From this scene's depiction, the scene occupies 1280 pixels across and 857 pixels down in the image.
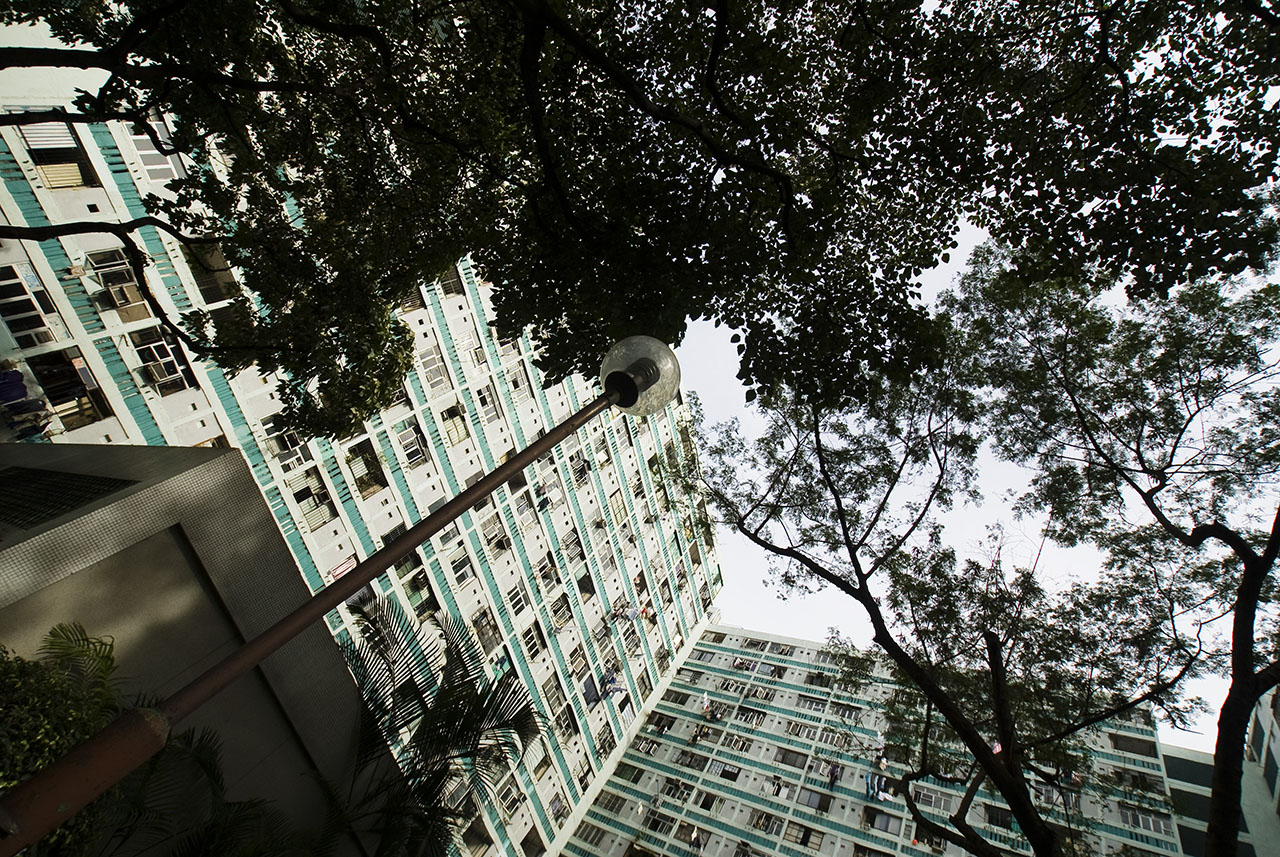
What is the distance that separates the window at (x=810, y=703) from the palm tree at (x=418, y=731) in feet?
87.2

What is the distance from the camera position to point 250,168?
25.8 feet

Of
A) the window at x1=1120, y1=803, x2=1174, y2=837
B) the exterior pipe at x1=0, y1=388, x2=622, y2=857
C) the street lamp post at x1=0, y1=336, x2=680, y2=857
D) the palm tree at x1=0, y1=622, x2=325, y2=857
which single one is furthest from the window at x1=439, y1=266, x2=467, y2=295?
the window at x1=1120, y1=803, x2=1174, y2=837

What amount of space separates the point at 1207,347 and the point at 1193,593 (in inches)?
188

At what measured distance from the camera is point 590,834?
88.3 feet

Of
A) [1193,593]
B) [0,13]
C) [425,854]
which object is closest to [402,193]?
[0,13]

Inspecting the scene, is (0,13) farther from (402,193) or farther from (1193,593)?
(1193,593)

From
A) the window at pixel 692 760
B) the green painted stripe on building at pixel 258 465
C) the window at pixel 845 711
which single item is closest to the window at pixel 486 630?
the green painted stripe on building at pixel 258 465

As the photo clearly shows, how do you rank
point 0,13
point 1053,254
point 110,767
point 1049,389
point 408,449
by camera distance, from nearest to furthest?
point 110,767, point 0,13, point 1053,254, point 1049,389, point 408,449

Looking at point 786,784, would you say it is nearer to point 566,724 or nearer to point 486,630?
point 566,724

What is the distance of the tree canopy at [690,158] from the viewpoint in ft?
24.6

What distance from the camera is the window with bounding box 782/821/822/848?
23891mm

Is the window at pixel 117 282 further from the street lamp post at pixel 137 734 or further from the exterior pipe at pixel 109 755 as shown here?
the exterior pipe at pixel 109 755

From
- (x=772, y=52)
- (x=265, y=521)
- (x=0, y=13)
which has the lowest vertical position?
(x=265, y=521)

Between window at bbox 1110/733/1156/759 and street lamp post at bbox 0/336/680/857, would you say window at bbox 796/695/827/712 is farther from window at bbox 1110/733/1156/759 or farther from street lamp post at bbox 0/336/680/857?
street lamp post at bbox 0/336/680/857
